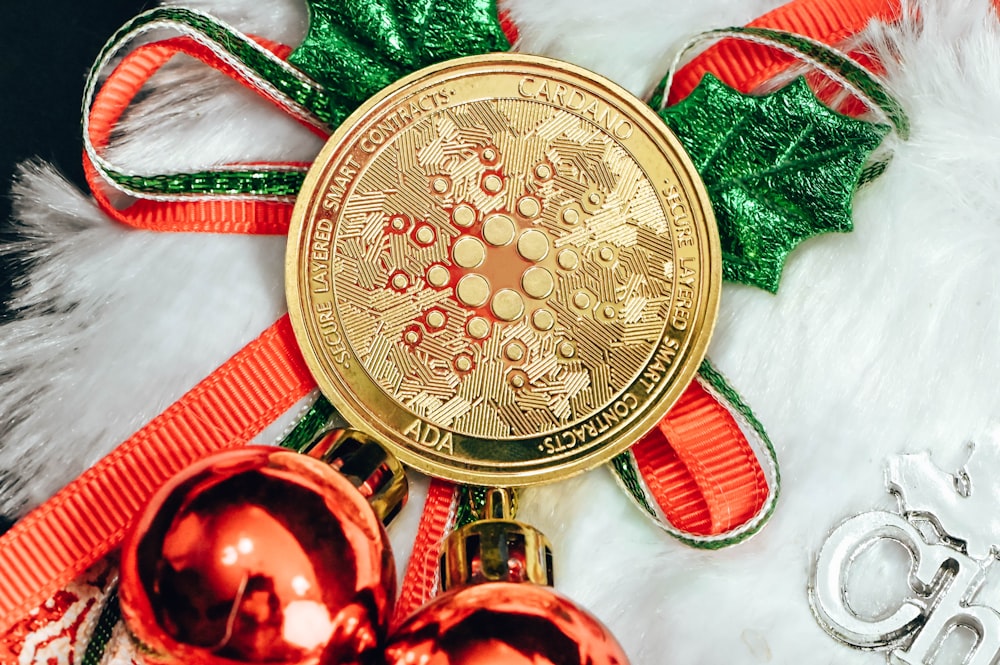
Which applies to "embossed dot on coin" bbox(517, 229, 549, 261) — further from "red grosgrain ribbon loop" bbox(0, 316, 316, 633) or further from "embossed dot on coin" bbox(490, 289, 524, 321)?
"red grosgrain ribbon loop" bbox(0, 316, 316, 633)

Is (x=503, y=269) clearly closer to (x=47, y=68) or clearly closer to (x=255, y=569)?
(x=255, y=569)

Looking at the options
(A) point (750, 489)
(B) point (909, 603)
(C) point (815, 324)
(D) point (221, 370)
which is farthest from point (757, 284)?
(D) point (221, 370)

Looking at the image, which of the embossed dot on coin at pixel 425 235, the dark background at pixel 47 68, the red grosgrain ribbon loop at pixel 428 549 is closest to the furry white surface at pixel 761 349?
the red grosgrain ribbon loop at pixel 428 549

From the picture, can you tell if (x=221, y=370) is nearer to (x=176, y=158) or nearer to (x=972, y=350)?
(x=176, y=158)

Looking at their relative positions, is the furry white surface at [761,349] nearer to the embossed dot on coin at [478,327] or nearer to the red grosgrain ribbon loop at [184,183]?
the red grosgrain ribbon loop at [184,183]

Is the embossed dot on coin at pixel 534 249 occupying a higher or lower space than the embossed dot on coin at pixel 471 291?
higher

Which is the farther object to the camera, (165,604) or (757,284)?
(757,284)
